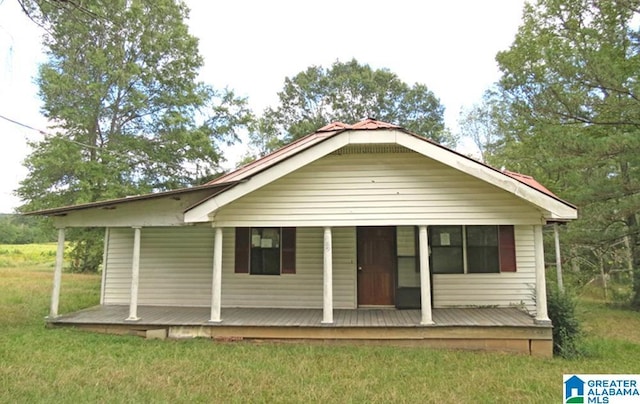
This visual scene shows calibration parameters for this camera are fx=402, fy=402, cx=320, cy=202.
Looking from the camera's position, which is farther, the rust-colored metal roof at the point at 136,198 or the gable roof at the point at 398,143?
the rust-colored metal roof at the point at 136,198

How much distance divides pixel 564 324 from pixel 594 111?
21.8 ft

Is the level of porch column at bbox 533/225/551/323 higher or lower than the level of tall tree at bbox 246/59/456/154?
lower

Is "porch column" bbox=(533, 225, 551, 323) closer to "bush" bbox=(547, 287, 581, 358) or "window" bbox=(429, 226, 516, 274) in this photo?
"bush" bbox=(547, 287, 581, 358)

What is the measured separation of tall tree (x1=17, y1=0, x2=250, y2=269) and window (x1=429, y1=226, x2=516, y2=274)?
47.2ft

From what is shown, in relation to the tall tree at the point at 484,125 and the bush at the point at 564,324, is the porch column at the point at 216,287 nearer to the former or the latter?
the bush at the point at 564,324

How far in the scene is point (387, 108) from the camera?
26.8 meters

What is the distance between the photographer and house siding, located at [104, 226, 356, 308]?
8430mm

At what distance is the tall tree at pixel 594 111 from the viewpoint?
967 centimetres

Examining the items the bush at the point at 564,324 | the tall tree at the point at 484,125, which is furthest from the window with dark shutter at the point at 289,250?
the tall tree at the point at 484,125

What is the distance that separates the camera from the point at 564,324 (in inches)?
262

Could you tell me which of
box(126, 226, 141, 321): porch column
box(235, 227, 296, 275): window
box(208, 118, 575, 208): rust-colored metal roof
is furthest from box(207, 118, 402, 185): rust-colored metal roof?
box(126, 226, 141, 321): porch column

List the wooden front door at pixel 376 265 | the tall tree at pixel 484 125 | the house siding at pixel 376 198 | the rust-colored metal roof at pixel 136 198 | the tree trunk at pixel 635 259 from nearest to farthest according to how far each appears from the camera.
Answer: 1. the house siding at pixel 376 198
2. the rust-colored metal roof at pixel 136 198
3. the wooden front door at pixel 376 265
4. the tree trunk at pixel 635 259
5. the tall tree at pixel 484 125

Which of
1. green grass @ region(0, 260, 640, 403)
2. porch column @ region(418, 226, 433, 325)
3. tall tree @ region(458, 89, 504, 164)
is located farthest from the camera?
tall tree @ region(458, 89, 504, 164)

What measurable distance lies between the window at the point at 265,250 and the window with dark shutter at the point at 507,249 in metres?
4.29
